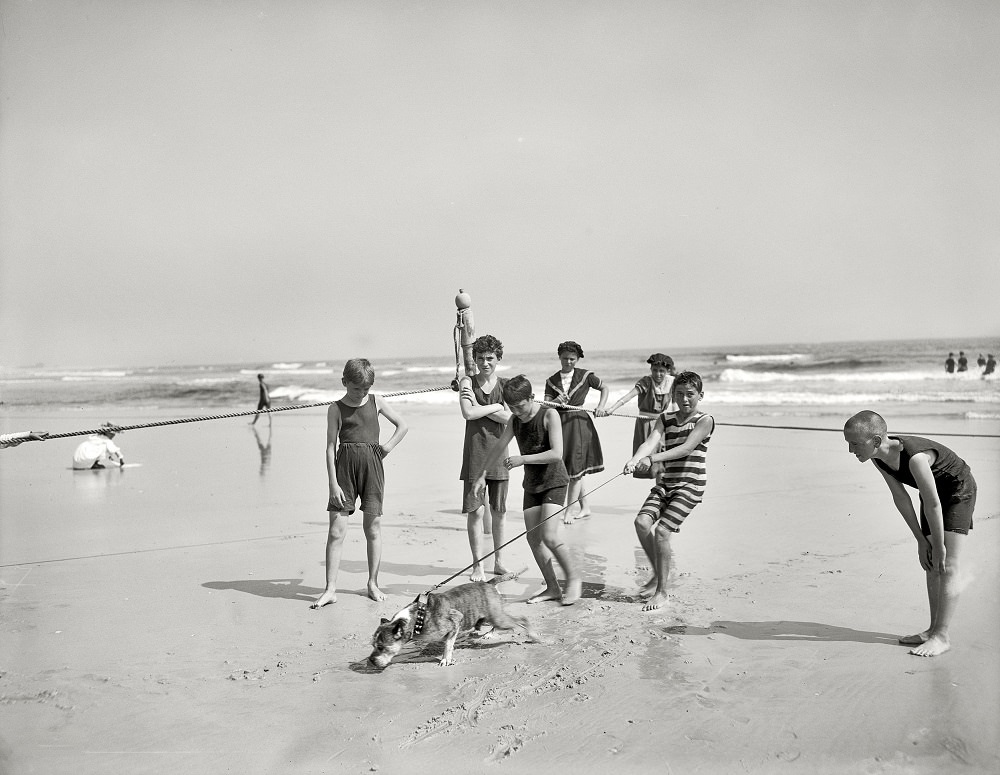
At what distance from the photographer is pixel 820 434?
13.6 meters

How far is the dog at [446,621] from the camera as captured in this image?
382cm

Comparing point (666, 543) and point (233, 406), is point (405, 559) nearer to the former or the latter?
point (666, 543)

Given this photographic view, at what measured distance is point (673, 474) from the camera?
16.5 feet

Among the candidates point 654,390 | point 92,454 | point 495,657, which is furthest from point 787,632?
point 92,454

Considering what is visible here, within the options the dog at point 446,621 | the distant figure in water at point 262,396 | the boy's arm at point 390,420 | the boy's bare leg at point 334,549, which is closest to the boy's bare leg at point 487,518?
the boy's arm at point 390,420

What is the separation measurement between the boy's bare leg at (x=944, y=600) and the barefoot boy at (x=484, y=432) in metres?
2.62

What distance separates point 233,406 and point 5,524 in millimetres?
21017

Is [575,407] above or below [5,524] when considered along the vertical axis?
above

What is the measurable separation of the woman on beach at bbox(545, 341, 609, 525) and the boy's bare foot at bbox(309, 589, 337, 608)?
7.78 feet

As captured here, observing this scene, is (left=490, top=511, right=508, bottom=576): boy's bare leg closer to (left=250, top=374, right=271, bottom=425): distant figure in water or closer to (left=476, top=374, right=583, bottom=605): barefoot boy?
(left=476, top=374, right=583, bottom=605): barefoot boy

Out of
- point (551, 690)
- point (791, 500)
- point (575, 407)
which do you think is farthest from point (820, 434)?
point (551, 690)

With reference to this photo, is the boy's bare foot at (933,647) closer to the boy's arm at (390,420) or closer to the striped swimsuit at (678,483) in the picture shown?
the striped swimsuit at (678,483)

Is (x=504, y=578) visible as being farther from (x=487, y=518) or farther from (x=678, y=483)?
(x=678, y=483)

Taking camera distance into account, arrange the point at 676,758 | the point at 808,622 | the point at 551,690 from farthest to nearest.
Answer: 1. the point at 808,622
2. the point at 551,690
3. the point at 676,758
